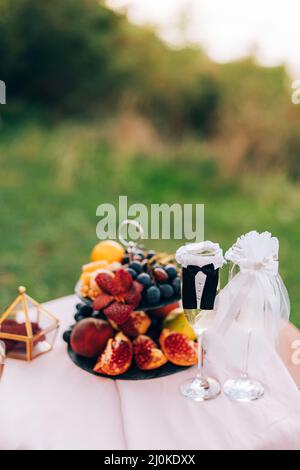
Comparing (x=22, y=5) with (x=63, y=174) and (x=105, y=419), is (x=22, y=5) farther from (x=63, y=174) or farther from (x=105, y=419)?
(x=105, y=419)

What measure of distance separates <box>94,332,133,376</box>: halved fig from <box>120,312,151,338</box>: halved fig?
0.03 m

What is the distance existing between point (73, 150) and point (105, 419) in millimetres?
5093

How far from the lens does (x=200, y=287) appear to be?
1158 mm

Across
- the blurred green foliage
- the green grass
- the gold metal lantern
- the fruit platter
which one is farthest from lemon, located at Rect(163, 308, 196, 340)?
the blurred green foliage

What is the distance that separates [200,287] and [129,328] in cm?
31

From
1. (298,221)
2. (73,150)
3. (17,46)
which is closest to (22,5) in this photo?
(17,46)

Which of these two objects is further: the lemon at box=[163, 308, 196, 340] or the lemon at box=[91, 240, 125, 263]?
the lemon at box=[91, 240, 125, 263]

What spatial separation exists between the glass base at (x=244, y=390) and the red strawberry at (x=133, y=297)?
0.31 meters

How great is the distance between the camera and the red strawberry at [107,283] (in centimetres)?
136

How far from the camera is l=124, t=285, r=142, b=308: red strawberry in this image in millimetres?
1353

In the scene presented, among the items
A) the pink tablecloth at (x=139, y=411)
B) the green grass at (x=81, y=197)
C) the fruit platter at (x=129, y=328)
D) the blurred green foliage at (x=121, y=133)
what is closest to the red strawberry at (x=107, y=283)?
the fruit platter at (x=129, y=328)

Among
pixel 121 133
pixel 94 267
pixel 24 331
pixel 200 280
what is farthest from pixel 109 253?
pixel 121 133

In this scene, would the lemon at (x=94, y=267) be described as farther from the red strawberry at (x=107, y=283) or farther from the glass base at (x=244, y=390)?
the glass base at (x=244, y=390)

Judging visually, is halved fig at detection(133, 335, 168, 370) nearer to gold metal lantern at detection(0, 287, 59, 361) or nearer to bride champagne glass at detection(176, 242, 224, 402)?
bride champagne glass at detection(176, 242, 224, 402)
